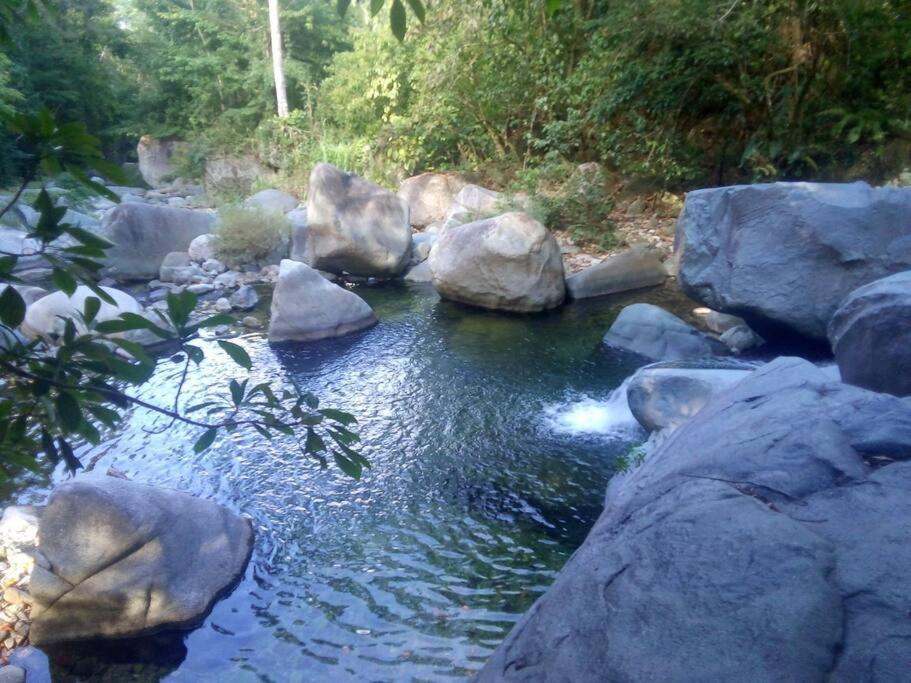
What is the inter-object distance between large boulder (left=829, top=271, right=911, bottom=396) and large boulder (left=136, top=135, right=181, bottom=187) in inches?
902

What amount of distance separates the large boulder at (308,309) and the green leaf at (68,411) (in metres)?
7.17

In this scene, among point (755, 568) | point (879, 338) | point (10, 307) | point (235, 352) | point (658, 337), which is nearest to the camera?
point (10, 307)

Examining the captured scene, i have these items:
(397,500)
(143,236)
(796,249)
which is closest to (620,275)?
(796,249)

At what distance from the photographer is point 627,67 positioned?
12.1m

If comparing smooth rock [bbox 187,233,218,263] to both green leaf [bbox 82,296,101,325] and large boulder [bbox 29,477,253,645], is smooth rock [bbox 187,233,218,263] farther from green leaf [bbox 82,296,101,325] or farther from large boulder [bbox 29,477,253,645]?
green leaf [bbox 82,296,101,325]

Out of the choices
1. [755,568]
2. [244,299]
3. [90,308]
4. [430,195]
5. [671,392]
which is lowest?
[430,195]

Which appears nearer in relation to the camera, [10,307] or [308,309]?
[10,307]

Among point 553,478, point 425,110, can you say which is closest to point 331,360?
point 553,478

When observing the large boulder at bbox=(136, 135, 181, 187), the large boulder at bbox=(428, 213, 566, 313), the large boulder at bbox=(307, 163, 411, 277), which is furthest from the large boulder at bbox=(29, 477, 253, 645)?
the large boulder at bbox=(136, 135, 181, 187)

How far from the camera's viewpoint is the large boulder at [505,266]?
9.32 metres

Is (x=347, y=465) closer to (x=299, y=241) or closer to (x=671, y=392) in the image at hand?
(x=671, y=392)

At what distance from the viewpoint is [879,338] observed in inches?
148

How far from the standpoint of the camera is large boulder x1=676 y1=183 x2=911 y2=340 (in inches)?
251

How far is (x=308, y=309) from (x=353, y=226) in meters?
2.65
